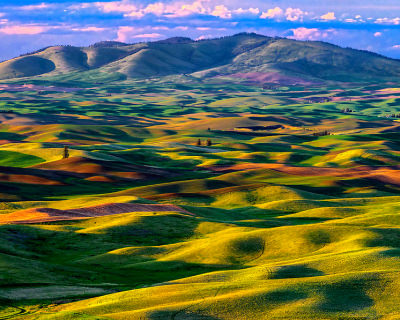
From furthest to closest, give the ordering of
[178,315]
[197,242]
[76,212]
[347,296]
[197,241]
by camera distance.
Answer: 1. [76,212]
2. [197,241]
3. [197,242]
4. [347,296]
5. [178,315]

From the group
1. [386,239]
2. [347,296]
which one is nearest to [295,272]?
[347,296]

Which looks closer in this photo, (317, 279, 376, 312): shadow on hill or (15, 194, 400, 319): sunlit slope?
(15, 194, 400, 319): sunlit slope

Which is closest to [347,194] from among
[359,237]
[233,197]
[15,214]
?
[233,197]

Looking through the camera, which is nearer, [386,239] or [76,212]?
[386,239]

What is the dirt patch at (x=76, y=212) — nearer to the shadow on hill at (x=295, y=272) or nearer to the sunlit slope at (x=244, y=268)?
the sunlit slope at (x=244, y=268)

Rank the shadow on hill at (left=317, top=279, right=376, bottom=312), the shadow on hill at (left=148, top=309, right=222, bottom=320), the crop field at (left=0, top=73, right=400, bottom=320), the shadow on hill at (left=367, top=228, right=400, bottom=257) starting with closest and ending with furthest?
the shadow on hill at (left=148, top=309, right=222, bottom=320) → the shadow on hill at (left=317, top=279, right=376, bottom=312) → the crop field at (left=0, top=73, right=400, bottom=320) → the shadow on hill at (left=367, top=228, right=400, bottom=257)

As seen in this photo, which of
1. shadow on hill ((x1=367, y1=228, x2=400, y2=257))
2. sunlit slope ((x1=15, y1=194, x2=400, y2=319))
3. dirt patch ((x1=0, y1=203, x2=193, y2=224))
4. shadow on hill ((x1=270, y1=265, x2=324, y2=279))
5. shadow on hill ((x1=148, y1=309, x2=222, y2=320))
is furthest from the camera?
dirt patch ((x1=0, y1=203, x2=193, y2=224))

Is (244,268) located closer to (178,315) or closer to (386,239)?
(386,239)

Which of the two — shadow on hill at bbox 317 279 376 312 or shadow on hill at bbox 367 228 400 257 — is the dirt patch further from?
shadow on hill at bbox 317 279 376 312

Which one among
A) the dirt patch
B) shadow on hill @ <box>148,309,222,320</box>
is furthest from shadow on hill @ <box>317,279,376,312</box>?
the dirt patch

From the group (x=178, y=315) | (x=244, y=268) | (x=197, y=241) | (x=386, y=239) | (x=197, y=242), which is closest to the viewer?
(x=178, y=315)

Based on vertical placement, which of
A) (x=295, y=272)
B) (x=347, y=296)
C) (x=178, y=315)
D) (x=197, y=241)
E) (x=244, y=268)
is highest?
(x=178, y=315)

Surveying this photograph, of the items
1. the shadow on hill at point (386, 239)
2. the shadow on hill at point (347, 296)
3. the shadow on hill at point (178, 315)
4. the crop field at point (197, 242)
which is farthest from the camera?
the shadow on hill at point (386, 239)

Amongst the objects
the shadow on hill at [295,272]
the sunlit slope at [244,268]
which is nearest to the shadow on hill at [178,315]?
the sunlit slope at [244,268]
